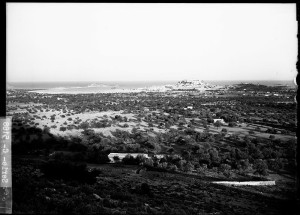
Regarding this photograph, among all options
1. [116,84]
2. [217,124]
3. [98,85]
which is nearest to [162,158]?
[217,124]

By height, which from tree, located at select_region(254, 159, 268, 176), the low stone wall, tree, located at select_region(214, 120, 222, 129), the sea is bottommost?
the low stone wall

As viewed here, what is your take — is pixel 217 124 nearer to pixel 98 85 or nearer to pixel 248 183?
pixel 248 183

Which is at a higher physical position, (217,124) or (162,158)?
(217,124)

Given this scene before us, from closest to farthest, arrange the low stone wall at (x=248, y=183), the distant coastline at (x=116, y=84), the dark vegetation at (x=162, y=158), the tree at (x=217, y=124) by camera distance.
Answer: the dark vegetation at (x=162, y=158) < the low stone wall at (x=248, y=183) < the distant coastline at (x=116, y=84) < the tree at (x=217, y=124)

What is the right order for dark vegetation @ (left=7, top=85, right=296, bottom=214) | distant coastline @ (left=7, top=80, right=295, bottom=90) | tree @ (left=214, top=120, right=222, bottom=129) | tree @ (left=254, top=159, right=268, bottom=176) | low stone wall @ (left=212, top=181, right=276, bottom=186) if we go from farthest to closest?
tree @ (left=214, top=120, right=222, bottom=129) → distant coastline @ (left=7, top=80, right=295, bottom=90) → tree @ (left=254, top=159, right=268, bottom=176) → low stone wall @ (left=212, top=181, right=276, bottom=186) → dark vegetation @ (left=7, top=85, right=296, bottom=214)

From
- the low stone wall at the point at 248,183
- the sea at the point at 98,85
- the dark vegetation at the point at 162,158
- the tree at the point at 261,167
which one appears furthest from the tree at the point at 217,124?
the low stone wall at the point at 248,183

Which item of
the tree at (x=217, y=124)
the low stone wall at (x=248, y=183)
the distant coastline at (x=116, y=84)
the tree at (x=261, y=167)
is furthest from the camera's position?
the tree at (x=217, y=124)

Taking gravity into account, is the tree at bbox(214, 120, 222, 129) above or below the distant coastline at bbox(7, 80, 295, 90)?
below

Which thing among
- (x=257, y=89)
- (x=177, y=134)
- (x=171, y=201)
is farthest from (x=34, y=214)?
(x=257, y=89)

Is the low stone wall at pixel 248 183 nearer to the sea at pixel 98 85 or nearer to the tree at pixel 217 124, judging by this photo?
the tree at pixel 217 124

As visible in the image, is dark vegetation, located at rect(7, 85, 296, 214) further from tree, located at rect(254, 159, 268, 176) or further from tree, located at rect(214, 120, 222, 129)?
tree, located at rect(214, 120, 222, 129)

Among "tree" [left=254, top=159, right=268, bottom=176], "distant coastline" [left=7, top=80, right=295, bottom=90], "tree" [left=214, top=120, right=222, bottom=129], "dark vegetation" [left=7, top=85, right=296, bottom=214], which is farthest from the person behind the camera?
"tree" [left=214, top=120, right=222, bottom=129]

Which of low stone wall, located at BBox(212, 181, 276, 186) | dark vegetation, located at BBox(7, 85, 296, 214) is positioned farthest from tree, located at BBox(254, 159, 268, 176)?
low stone wall, located at BBox(212, 181, 276, 186)
